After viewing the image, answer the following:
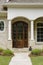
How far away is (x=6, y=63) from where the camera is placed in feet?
50.4

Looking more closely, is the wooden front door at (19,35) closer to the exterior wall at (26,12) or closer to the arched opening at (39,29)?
the arched opening at (39,29)

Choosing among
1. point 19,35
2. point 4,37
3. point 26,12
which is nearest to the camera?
point 26,12

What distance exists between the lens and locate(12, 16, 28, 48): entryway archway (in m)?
24.7

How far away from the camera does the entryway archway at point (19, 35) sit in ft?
81.0

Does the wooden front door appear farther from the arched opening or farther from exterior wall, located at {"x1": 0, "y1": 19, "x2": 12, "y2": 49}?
the arched opening

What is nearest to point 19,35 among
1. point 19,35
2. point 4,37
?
point 19,35

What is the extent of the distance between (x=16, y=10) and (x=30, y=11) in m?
1.34

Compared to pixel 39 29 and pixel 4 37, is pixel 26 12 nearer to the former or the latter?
pixel 39 29

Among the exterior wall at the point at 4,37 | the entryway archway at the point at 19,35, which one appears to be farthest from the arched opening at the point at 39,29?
the exterior wall at the point at 4,37

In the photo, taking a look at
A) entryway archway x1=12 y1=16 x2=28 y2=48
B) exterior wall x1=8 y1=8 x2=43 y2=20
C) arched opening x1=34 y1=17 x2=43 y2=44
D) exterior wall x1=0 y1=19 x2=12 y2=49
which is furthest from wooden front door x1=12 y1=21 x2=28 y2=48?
exterior wall x1=8 y1=8 x2=43 y2=20

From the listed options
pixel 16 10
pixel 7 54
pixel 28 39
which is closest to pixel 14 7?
pixel 16 10

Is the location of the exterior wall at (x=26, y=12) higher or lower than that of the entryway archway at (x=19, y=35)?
higher

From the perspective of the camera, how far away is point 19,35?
24703mm

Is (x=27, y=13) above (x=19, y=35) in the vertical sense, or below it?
above
